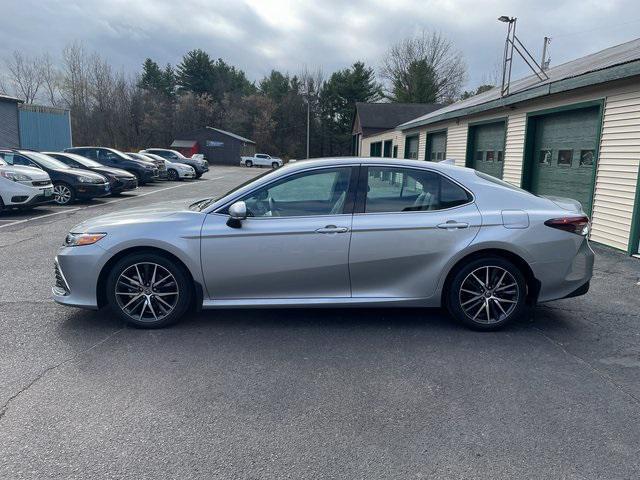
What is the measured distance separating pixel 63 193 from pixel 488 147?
12449mm

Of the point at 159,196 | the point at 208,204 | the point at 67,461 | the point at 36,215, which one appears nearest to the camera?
the point at 67,461

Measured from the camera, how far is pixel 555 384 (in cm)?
344

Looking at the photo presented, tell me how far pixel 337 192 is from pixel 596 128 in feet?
22.4

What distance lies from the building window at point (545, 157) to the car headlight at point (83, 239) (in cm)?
979

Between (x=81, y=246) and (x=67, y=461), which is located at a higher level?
(x=81, y=246)

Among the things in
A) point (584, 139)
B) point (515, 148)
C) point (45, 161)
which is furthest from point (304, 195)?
point (45, 161)

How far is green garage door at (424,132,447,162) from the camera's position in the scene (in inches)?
739

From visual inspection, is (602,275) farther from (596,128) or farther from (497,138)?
(497,138)

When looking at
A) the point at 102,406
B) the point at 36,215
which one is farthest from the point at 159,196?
the point at 102,406

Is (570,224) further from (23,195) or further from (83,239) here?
(23,195)

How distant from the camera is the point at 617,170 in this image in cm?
816

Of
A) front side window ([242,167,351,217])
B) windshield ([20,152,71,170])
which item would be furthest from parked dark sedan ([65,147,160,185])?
front side window ([242,167,351,217])

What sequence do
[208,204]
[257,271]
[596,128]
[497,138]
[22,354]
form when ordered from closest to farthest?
[22,354] < [257,271] < [208,204] < [596,128] < [497,138]

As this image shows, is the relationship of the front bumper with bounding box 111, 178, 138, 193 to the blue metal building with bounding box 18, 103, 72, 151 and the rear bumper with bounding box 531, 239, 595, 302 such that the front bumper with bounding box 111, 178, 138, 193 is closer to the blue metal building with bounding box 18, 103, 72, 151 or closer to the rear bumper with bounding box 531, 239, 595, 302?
the blue metal building with bounding box 18, 103, 72, 151
